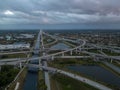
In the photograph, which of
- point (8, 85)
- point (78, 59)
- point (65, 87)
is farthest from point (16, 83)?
point (78, 59)

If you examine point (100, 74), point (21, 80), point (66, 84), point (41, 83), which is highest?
point (41, 83)

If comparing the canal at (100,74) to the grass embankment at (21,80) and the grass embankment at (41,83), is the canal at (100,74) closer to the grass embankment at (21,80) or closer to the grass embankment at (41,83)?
the grass embankment at (41,83)

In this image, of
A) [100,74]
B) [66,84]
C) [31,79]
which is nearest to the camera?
[66,84]

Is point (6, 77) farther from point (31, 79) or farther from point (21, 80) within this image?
point (31, 79)

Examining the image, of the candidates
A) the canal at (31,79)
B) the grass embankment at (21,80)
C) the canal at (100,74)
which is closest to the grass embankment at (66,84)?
the canal at (31,79)

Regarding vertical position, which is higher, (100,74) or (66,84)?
(66,84)

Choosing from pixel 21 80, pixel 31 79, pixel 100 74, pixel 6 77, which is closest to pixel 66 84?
pixel 31 79

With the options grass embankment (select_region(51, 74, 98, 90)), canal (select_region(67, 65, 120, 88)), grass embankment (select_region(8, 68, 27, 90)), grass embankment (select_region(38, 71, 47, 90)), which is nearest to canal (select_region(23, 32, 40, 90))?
grass embankment (select_region(8, 68, 27, 90))

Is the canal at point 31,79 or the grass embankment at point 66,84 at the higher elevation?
the grass embankment at point 66,84

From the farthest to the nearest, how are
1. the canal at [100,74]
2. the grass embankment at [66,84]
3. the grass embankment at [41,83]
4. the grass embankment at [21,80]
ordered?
1. the canal at [100,74]
2. the grass embankment at [21,80]
3. the grass embankment at [66,84]
4. the grass embankment at [41,83]
